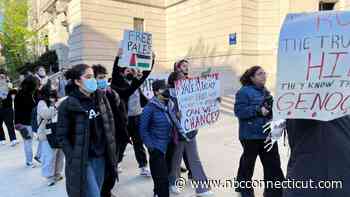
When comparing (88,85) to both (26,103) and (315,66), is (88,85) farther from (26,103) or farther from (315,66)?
(26,103)

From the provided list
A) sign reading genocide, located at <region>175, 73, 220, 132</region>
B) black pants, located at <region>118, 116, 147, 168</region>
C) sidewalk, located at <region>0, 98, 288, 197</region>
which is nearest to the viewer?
sign reading genocide, located at <region>175, 73, 220, 132</region>

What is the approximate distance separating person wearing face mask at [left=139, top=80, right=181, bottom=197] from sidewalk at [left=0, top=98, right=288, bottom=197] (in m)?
0.69

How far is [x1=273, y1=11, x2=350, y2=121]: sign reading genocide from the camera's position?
1988 millimetres

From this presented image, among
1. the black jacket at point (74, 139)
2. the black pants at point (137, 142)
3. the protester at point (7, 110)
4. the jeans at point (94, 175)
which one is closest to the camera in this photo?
the black jacket at point (74, 139)

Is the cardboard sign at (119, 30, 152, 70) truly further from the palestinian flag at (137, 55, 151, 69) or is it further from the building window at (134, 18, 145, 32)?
the building window at (134, 18, 145, 32)

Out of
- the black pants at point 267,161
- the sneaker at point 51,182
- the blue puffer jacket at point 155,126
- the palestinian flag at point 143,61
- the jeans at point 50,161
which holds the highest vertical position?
the palestinian flag at point 143,61

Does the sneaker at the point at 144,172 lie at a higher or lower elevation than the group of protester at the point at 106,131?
lower

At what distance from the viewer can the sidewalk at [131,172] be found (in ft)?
15.3

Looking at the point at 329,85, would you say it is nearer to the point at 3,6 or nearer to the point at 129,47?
the point at 129,47

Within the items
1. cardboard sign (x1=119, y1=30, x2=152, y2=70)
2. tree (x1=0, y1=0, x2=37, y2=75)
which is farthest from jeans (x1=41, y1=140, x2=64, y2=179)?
tree (x1=0, y1=0, x2=37, y2=75)

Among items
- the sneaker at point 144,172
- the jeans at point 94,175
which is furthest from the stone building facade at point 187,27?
the jeans at point 94,175

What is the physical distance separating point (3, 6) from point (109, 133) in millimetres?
33582

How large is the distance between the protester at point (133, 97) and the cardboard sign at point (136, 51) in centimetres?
10

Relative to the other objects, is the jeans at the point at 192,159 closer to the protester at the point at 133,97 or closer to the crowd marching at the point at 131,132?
the crowd marching at the point at 131,132
